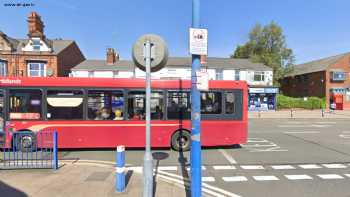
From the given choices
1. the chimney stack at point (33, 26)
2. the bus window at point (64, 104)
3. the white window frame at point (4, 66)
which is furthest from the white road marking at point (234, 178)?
the white window frame at point (4, 66)

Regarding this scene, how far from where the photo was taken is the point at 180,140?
8.67 metres

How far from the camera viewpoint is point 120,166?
15.2ft

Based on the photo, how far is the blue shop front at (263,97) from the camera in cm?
3378

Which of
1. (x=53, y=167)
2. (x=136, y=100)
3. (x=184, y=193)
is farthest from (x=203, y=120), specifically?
(x=53, y=167)

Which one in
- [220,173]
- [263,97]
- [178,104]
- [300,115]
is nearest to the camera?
[220,173]

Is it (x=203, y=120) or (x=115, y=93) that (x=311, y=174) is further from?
(x=115, y=93)

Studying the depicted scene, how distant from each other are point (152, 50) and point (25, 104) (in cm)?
649

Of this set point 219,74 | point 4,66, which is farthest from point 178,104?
point 4,66

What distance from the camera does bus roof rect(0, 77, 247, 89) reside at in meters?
8.05

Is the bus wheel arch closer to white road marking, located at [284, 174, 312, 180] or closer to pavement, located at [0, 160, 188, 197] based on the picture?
pavement, located at [0, 160, 188, 197]

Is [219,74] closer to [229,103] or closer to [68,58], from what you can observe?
[68,58]

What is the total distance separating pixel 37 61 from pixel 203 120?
89.0ft

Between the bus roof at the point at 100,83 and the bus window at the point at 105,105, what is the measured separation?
0.28 m

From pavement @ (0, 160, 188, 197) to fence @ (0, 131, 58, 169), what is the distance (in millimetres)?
295
